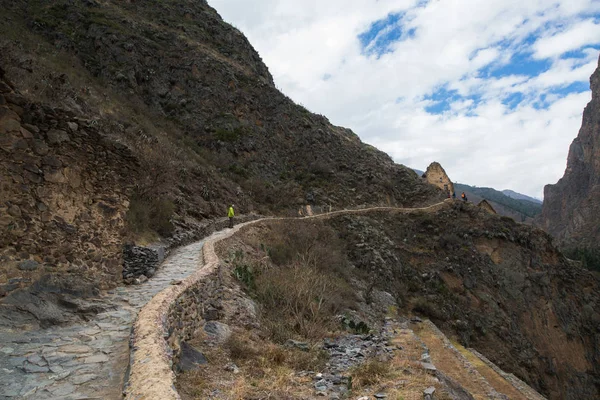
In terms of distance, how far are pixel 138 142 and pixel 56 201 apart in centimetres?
1256

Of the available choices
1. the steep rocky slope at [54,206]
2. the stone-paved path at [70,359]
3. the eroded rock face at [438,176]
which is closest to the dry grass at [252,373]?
the stone-paved path at [70,359]

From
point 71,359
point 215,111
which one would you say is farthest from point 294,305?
point 215,111

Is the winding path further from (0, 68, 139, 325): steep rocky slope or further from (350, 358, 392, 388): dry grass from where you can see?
(350, 358, 392, 388): dry grass

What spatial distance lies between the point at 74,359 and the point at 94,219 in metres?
4.06

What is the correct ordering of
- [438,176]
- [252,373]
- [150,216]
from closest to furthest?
[252,373]
[150,216]
[438,176]

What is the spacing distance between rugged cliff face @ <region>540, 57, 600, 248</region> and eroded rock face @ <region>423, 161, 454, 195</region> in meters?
96.6

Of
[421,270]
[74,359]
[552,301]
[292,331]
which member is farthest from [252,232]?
[552,301]

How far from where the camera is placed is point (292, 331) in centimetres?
881

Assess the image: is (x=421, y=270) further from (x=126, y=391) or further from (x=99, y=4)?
(x=99, y=4)

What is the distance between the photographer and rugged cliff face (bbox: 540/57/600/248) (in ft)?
386

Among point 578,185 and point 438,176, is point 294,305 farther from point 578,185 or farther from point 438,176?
point 578,185

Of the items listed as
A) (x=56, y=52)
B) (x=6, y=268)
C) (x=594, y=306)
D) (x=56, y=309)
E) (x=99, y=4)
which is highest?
→ (x=99, y=4)

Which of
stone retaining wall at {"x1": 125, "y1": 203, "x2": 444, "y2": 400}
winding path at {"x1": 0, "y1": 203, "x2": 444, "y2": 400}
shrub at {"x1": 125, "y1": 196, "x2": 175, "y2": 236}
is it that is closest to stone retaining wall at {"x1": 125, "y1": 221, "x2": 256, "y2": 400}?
stone retaining wall at {"x1": 125, "y1": 203, "x2": 444, "y2": 400}

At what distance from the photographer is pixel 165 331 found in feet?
17.2
